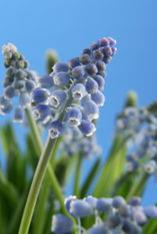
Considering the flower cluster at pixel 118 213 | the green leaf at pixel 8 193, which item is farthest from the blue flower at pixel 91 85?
the green leaf at pixel 8 193

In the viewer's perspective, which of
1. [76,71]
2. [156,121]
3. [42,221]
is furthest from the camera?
[156,121]

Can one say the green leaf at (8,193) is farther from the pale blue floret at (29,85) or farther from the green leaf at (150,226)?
the pale blue floret at (29,85)

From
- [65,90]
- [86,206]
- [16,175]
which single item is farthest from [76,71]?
[16,175]

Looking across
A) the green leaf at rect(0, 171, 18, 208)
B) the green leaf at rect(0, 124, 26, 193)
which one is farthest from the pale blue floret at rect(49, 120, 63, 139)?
the green leaf at rect(0, 124, 26, 193)

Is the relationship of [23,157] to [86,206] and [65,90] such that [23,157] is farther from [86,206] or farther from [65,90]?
[86,206]

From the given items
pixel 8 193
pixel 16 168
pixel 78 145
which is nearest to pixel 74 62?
pixel 8 193

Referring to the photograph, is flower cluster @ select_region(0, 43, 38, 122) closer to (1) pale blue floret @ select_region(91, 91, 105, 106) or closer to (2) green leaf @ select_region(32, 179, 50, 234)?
(1) pale blue floret @ select_region(91, 91, 105, 106)
